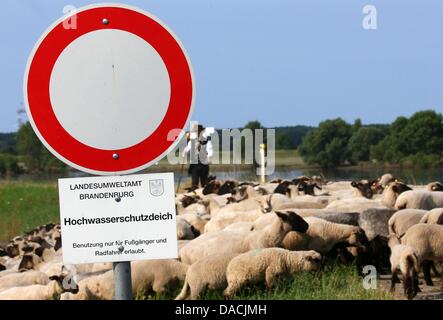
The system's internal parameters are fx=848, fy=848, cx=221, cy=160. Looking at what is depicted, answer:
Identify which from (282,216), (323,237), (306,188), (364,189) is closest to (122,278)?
(282,216)

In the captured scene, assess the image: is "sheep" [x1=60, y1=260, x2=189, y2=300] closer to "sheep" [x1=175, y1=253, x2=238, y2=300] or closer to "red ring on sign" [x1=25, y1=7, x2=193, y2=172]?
"sheep" [x1=175, y1=253, x2=238, y2=300]

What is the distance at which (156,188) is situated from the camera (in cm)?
388

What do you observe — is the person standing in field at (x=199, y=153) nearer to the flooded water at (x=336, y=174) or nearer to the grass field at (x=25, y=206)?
the flooded water at (x=336, y=174)

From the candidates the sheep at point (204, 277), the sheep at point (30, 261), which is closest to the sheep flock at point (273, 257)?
the sheep at point (204, 277)

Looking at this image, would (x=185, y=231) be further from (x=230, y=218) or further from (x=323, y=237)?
(x=323, y=237)

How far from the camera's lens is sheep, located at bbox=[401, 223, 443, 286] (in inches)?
327

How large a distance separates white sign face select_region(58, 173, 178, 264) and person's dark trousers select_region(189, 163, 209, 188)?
20761 mm

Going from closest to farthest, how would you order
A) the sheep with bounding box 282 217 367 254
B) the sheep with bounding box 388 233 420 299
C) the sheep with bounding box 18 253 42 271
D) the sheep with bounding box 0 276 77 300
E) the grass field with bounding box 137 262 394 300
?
1. the grass field with bounding box 137 262 394 300
2. the sheep with bounding box 388 233 420 299
3. the sheep with bounding box 0 276 77 300
4. the sheep with bounding box 282 217 367 254
5. the sheep with bounding box 18 253 42 271

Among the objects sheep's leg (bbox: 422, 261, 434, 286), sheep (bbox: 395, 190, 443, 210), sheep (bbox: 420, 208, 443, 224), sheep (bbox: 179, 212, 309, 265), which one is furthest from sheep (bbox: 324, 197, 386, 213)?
sheep's leg (bbox: 422, 261, 434, 286)

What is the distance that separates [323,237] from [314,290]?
1633 mm

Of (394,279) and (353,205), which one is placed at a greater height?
(353,205)

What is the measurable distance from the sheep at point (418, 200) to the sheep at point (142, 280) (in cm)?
494

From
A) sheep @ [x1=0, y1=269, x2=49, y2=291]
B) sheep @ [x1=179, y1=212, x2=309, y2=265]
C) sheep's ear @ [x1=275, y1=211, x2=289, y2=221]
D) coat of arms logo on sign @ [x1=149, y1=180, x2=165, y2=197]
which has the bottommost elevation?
sheep @ [x1=0, y1=269, x2=49, y2=291]
